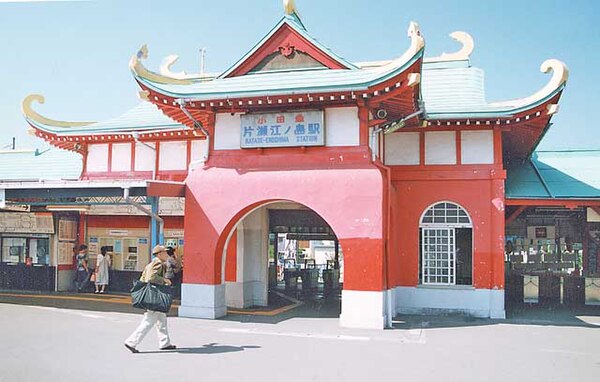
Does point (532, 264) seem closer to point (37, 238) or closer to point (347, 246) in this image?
point (347, 246)

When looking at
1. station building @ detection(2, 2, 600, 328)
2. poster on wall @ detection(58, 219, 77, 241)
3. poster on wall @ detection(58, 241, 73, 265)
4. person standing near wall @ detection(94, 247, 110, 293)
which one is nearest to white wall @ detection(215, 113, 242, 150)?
station building @ detection(2, 2, 600, 328)

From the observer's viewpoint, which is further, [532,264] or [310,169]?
[532,264]

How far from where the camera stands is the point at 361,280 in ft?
37.4

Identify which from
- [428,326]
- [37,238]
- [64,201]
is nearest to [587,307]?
[428,326]

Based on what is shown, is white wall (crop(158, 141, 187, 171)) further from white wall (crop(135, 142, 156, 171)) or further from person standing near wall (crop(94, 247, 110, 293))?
person standing near wall (crop(94, 247, 110, 293))

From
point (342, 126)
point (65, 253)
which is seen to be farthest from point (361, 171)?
point (65, 253)

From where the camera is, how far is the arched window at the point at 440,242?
44.0 feet

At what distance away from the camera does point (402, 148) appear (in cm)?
1379

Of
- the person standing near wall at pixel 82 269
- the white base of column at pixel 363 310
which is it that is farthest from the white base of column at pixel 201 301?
the person standing near wall at pixel 82 269

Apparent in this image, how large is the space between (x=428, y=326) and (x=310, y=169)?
13.2ft

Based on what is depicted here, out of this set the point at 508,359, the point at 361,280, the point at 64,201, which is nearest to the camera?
the point at 508,359

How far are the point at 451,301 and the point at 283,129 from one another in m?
5.48

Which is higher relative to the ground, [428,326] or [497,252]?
[497,252]

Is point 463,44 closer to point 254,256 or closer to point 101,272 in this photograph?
point 254,256
